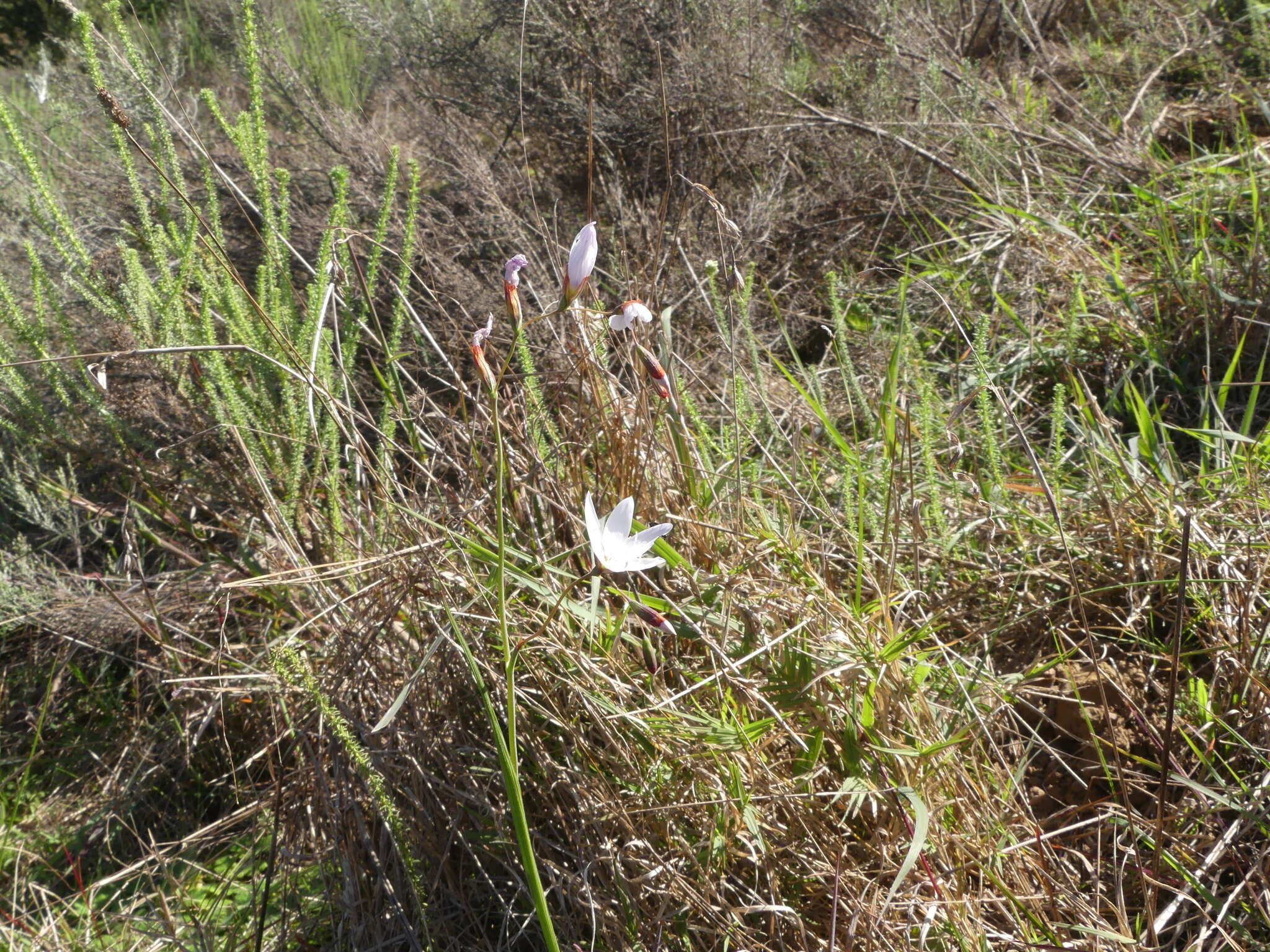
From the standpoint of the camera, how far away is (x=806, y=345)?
3.16 meters

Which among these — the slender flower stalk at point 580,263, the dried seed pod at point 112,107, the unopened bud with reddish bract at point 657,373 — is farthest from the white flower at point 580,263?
the dried seed pod at point 112,107

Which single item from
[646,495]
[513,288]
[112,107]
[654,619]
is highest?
[112,107]

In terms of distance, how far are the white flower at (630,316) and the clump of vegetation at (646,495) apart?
0.04 meters

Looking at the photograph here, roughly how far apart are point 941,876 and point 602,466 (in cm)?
82

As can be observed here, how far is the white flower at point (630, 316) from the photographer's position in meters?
1.19

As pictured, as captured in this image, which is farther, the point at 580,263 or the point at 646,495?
the point at 646,495

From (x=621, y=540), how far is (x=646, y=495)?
46cm

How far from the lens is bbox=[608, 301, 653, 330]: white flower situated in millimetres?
1188

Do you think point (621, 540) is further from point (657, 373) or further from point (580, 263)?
point (580, 263)

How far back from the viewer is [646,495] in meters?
1.58

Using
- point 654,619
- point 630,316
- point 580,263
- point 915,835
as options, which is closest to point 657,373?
point 630,316

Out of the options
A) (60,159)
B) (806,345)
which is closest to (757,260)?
(806,345)

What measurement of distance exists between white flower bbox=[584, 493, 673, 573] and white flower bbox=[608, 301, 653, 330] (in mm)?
244

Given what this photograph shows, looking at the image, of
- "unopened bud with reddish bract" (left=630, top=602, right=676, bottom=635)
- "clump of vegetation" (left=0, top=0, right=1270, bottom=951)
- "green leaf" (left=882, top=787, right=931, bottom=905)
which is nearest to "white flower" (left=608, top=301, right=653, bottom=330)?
"clump of vegetation" (left=0, top=0, right=1270, bottom=951)
